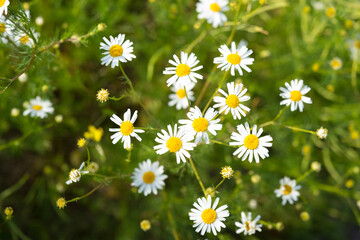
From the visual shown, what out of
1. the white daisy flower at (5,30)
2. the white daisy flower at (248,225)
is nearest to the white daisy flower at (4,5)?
the white daisy flower at (5,30)

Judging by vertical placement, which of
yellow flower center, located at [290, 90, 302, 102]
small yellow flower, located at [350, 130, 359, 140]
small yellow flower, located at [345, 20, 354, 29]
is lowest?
yellow flower center, located at [290, 90, 302, 102]

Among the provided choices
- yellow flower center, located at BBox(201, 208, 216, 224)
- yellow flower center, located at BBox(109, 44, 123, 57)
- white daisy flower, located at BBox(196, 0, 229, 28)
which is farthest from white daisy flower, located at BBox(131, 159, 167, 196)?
white daisy flower, located at BBox(196, 0, 229, 28)

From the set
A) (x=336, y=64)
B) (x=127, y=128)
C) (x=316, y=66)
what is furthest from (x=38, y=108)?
(x=336, y=64)

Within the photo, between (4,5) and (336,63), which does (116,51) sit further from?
(336,63)

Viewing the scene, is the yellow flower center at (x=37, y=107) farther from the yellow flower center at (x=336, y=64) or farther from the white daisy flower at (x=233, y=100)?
the yellow flower center at (x=336, y=64)

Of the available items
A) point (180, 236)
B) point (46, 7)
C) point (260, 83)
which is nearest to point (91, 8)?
point (46, 7)

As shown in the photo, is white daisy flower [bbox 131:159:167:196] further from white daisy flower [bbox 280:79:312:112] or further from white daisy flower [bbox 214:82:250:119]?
white daisy flower [bbox 280:79:312:112]
